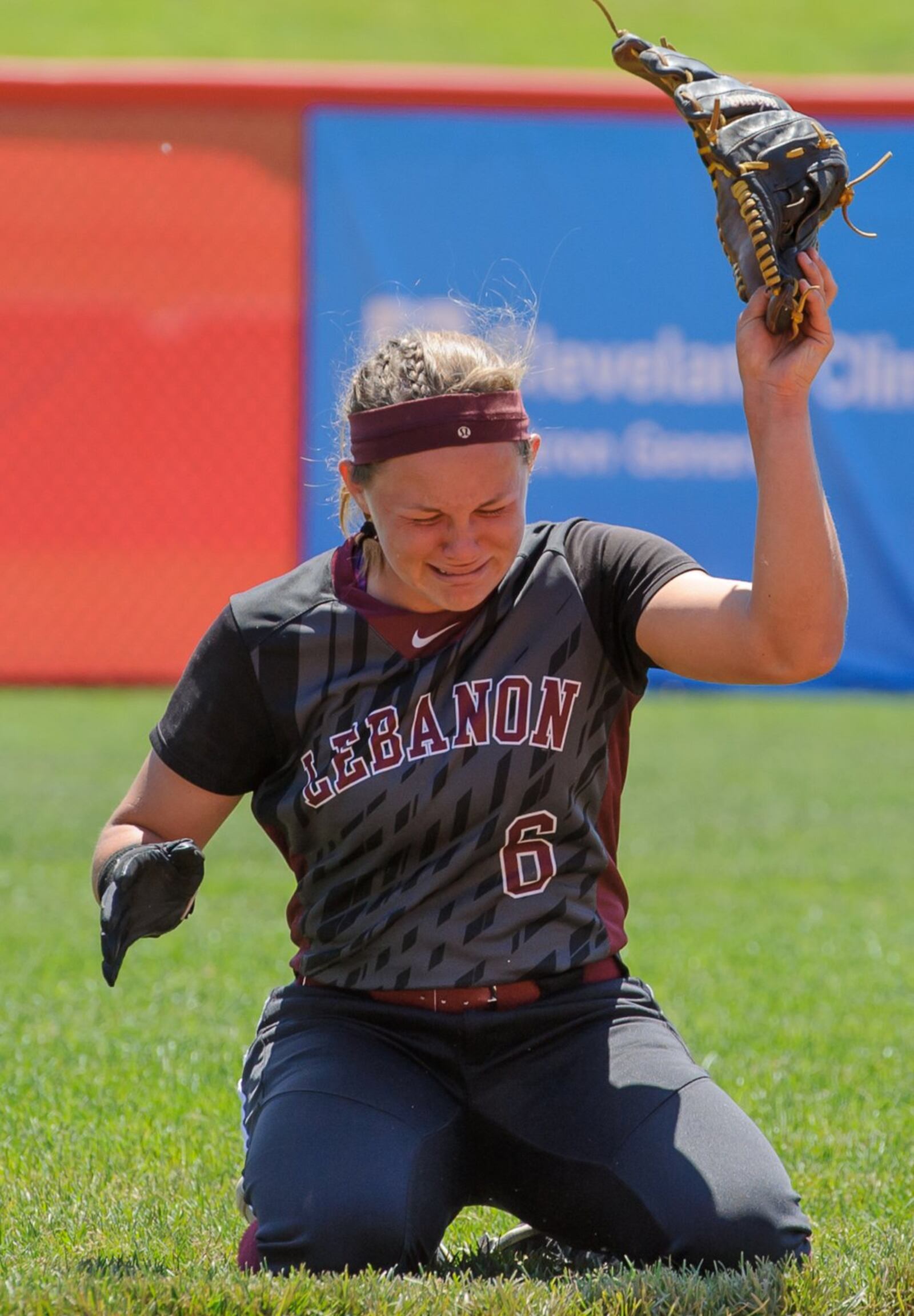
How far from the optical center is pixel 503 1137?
8.23ft

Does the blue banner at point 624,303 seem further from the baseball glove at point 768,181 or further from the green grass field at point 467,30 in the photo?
the green grass field at point 467,30

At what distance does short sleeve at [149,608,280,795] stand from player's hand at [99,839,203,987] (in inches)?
7.1

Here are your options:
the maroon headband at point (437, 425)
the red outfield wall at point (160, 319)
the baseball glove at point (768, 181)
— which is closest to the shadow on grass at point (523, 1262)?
the maroon headband at point (437, 425)

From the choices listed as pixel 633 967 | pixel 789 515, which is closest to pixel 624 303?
pixel 633 967

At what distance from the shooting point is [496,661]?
2596 mm

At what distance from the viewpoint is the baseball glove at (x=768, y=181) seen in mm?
2316

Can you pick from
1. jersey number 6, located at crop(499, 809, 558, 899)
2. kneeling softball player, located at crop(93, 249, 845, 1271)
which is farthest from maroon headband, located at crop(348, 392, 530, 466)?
jersey number 6, located at crop(499, 809, 558, 899)

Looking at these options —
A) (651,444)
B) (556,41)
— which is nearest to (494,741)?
(651,444)

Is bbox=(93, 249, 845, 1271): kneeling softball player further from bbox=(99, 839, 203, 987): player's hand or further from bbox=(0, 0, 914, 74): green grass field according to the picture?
bbox=(0, 0, 914, 74): green grass field

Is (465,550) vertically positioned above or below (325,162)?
below

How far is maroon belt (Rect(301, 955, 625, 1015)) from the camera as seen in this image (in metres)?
2.51

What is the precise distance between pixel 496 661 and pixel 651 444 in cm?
508

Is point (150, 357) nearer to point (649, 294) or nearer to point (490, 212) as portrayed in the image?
point (490, 212)

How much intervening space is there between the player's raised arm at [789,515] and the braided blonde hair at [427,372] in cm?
38
